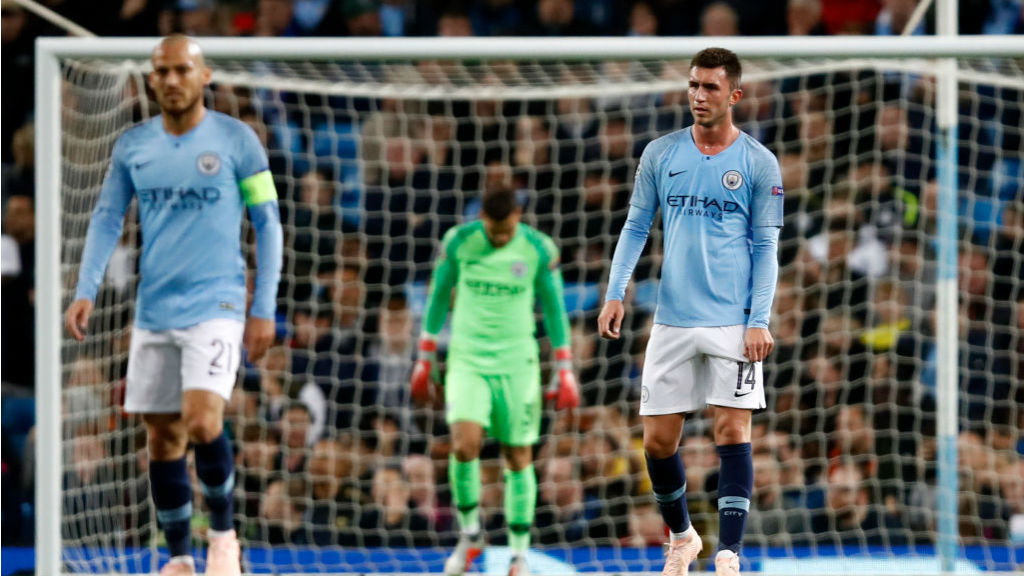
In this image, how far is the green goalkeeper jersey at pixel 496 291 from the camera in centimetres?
644

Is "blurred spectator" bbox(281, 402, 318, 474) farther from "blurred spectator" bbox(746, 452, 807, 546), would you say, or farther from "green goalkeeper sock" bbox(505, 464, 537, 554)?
"blurred spectator" bbox(746, 452, 807, 546)

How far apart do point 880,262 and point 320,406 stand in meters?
3.18

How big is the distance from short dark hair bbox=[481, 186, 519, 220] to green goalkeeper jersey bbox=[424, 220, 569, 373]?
180 millimetres

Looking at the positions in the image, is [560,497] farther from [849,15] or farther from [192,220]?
[849,15]

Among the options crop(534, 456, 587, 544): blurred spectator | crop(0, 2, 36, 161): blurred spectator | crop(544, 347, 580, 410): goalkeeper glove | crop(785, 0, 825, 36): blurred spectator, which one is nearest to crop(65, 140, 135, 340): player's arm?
crop(544, 347, 580, 410): goalkeeper glove

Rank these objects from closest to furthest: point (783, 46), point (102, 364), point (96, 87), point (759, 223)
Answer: point (759, 223), point (783, 46), point (96, 87), point (102, 364)

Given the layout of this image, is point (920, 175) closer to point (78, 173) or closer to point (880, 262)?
point (880, 262)

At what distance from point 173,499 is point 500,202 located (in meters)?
2.04

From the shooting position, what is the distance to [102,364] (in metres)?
6.97

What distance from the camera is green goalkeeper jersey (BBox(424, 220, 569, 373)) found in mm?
→ 6441

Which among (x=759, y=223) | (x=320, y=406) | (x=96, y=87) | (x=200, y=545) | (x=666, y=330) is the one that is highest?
(x=96, y=87)

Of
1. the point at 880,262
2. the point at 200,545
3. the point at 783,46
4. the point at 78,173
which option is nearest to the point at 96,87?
the point at 78,173

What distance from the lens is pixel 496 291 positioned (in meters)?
6.45

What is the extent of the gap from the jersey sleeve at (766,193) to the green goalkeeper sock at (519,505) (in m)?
2.39
